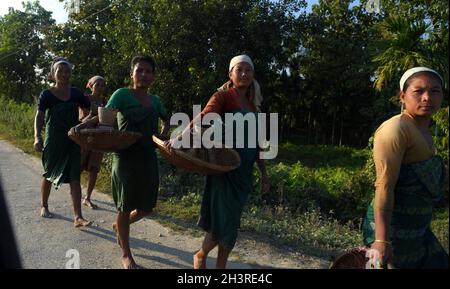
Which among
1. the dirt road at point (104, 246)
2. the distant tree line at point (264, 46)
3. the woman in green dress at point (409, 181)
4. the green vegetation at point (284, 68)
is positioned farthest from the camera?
the distant tree line at point (264, 46)

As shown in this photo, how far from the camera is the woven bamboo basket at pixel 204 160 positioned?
279 cm

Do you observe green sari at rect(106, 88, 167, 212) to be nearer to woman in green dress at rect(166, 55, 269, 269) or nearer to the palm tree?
woman in green dress at rect(166, 55, 269, 269)

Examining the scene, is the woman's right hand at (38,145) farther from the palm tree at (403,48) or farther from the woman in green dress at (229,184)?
the palm tree at (403,48)

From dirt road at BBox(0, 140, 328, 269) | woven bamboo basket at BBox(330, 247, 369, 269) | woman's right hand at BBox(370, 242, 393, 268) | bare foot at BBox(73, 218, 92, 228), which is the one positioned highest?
woman's right hand at BBox(370, 242, 393, 268)

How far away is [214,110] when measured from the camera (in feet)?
9.64

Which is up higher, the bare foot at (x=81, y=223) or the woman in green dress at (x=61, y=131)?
the woman in green dress at (x=61, y=131)

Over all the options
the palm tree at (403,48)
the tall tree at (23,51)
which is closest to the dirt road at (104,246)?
the palm tree at (403,48)

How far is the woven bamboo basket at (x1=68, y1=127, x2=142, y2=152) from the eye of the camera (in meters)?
3.15

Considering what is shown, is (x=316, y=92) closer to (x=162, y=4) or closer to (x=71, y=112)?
(x=162, y=4)

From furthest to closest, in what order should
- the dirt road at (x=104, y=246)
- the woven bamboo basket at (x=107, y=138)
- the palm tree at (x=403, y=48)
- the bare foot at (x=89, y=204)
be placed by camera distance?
the palm tree at (x=403, y=48) < the bare foot at (x=89, y=204) < the dirt road at (x=104, y=246) < the woven bamboo basket at (x=107, y=138)

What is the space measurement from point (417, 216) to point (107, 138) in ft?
7.09

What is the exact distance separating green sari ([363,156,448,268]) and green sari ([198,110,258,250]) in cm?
100

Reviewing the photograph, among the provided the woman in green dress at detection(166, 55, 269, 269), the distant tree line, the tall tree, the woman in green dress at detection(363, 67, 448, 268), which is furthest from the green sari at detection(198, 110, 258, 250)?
the tall tree
